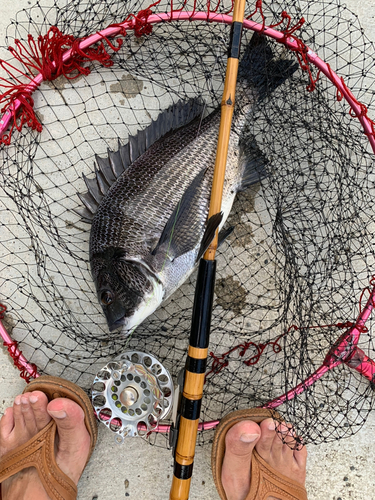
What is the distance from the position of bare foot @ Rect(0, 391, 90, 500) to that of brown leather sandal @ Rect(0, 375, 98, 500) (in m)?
0.03

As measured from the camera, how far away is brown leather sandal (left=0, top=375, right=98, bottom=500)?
1757 millimetres

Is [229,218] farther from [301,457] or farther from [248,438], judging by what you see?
[301,457]

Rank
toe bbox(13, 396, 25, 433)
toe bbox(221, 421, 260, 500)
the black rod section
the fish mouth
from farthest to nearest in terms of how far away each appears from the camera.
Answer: toe bbox(13, 396, 25, 433) → toe bbox(221, 421, 260, 500) → the fish mouth → the black rod section

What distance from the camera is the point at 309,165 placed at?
1.85 meters

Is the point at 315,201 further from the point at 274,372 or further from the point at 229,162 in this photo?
the point at 274,372

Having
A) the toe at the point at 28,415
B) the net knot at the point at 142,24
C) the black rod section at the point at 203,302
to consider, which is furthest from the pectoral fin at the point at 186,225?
the toe at the point at 28,415

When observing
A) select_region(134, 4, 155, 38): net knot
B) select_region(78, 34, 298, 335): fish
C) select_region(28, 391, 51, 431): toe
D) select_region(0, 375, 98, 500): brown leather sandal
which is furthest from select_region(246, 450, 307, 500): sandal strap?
select_region(134, 4, 155, 38): net knot

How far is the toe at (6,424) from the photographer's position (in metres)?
1.83

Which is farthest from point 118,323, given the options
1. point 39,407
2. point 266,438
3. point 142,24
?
point 142,24

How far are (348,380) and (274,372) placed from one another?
372 mm

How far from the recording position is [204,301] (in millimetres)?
1390

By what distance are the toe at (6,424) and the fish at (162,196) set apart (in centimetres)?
77

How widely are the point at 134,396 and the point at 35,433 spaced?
0.57 m

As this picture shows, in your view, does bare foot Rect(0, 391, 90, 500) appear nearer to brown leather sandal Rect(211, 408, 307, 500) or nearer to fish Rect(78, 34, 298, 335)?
fish Rect(78, 34, 298, 335)
